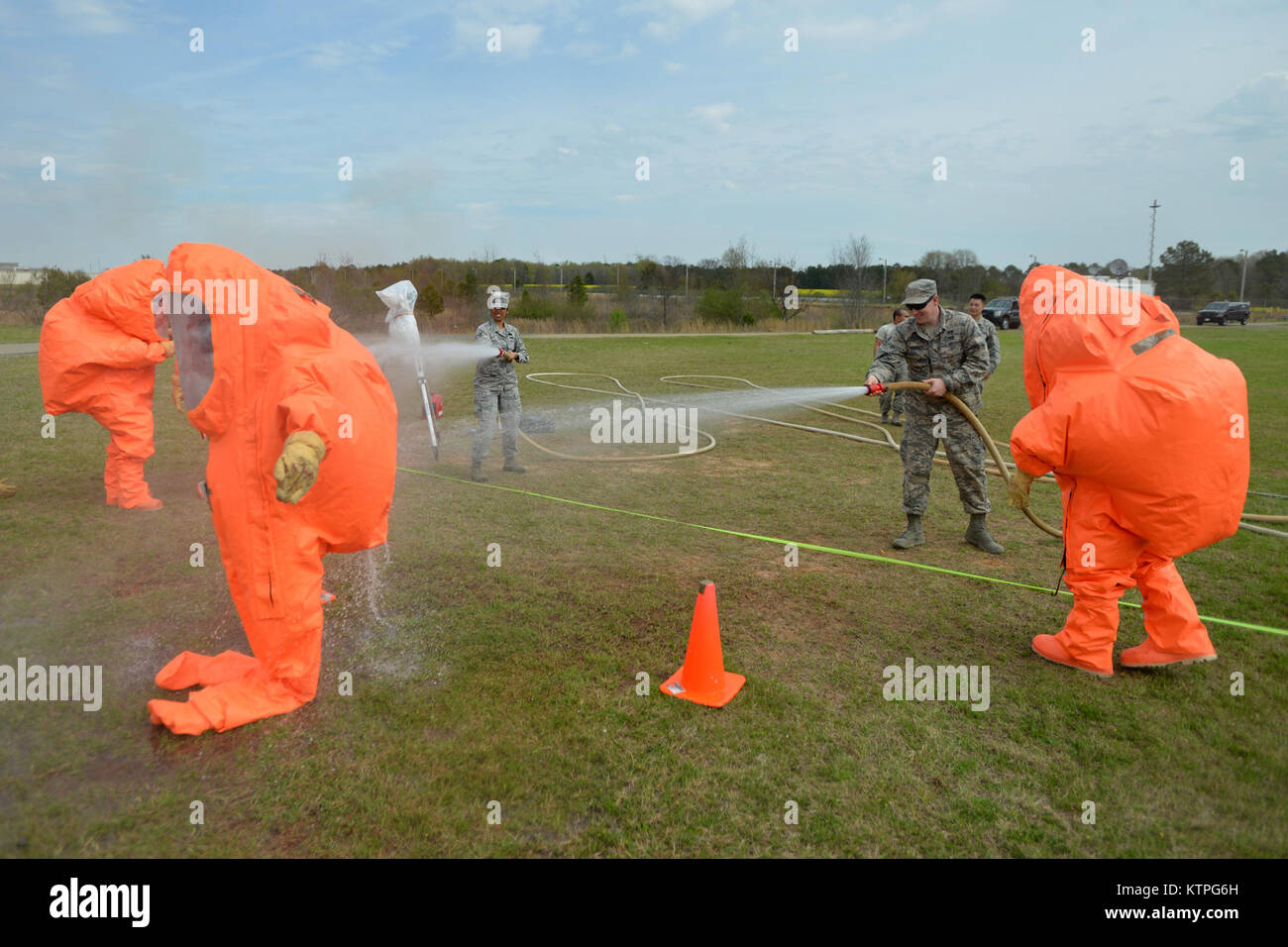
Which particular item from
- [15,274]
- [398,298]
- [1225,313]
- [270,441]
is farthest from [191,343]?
[1225,313]

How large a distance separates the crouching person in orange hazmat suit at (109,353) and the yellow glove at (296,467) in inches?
192

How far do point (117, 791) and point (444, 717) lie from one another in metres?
1.48

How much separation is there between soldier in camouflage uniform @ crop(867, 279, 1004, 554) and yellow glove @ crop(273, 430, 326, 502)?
190 inches

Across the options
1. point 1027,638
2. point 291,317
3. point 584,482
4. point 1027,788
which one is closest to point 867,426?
point 584,482

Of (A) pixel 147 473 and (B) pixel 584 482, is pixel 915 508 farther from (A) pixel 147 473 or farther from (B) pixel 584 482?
(A) pixel 147 473

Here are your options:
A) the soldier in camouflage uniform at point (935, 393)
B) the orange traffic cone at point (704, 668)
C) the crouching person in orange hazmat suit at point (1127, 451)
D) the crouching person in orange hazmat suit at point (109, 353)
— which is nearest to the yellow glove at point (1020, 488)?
the crouching person in orange hazmat suit at point (1127, 451)

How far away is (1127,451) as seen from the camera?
409 cm

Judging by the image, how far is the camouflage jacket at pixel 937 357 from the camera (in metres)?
6.59

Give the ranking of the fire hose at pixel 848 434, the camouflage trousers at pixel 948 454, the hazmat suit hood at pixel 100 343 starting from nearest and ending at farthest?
the fire hose at pixel 848 434 → the camouflage trousers at pixel 948 454 → the hazmat suit hood at pixel 100 343

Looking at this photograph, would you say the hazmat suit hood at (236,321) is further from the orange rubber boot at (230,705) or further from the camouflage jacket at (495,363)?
the camouflage jacket at (495,363)

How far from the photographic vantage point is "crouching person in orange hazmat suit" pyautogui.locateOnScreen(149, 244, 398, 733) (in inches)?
143

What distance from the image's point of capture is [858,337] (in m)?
35.5
